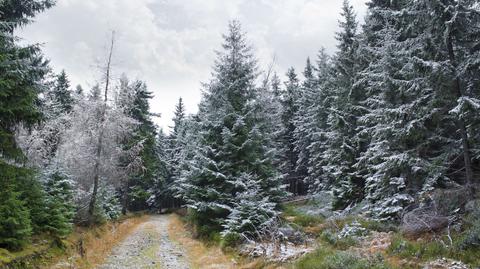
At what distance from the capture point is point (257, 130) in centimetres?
1898

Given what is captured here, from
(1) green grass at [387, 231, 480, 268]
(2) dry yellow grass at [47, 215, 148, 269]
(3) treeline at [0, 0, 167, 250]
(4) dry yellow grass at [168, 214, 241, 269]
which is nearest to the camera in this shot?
(1) green grass at [387, 231, 480, 268]

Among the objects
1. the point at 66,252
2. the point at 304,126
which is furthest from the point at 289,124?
the point at 66,252

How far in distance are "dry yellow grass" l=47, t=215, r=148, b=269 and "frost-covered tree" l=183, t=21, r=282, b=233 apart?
4939 mm

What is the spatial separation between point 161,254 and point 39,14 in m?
10.9

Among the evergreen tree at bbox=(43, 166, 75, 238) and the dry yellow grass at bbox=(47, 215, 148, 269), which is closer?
the dry yellow grass at bbox=(47, 215, 148, 269)

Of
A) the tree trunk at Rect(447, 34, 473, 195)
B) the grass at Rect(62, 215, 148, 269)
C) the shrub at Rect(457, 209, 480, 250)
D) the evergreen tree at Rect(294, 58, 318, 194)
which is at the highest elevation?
the evergreen tree at Rect(294, 58, 318, 194)

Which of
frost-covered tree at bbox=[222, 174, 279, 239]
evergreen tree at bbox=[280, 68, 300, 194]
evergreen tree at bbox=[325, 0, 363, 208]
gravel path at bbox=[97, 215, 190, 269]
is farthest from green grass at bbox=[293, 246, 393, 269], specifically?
evergreen tree at bbox=[280, 68, 300, 194]

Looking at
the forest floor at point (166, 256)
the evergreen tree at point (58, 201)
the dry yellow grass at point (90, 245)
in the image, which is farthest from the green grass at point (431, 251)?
the evergreen tree at point (58, 201)

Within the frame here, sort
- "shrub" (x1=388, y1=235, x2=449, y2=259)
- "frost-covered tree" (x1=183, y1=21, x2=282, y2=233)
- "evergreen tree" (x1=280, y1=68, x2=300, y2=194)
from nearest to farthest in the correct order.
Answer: "shrub" (x1=388, y1=235, x2=449, y2=259) → "frost-covered tree" (x1=183, y1=21, x2=282, y2=233) → "evergreen tree" (x1=280, y1=68, x2=300, y2=194)

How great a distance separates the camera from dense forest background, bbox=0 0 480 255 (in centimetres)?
1151

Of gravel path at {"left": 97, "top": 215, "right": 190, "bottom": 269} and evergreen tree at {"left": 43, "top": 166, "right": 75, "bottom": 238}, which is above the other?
evergreen tree at {"left": 43, "top": 166, "right": 75, "bottom": 238}

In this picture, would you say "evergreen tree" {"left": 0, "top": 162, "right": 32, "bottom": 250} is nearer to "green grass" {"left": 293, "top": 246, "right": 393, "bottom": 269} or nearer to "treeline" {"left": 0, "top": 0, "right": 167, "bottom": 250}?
"treeline" {"left": 0, "top": 0, "right": 167, "bottom": 250}

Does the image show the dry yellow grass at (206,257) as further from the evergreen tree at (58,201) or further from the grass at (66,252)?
the evergreen tree at (58,201)

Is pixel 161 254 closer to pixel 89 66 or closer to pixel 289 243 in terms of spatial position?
pixel 289 243
